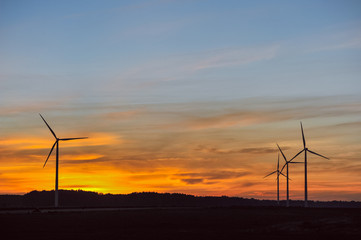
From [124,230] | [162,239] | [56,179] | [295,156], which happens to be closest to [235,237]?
[162,239]

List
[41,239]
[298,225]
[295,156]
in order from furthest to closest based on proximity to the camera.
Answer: [295,156]
[298,225]
[41,239]

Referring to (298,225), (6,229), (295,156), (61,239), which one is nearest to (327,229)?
(298,225)

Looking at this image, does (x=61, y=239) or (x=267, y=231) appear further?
(x=267, y=231)

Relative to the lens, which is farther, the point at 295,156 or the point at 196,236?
the point at 295,156

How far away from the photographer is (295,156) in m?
169

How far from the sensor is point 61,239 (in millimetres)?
55094

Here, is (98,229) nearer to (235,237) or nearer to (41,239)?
(41,239)

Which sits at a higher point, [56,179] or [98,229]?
[56,179]

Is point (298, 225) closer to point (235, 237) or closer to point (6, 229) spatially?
point (235, 237)

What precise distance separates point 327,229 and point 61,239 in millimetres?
32120

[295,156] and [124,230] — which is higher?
[295,156]

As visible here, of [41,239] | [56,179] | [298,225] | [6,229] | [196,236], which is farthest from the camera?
[56,179]

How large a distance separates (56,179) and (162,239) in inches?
3170

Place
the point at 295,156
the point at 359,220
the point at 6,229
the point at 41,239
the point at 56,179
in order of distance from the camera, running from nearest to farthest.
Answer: the point at 41,239, the point at 6,229, the point at 359,220, the point at 56,179, the point at 295,156
